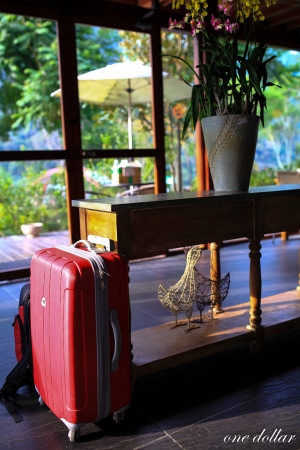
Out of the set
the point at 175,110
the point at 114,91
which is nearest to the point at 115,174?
the point at 114,91

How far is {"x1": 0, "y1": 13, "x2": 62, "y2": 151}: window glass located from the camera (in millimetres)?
7328

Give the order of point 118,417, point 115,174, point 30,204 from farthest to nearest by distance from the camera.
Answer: point 30,204 → point 115,174 → point 118,417

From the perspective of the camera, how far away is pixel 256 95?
2.01 m

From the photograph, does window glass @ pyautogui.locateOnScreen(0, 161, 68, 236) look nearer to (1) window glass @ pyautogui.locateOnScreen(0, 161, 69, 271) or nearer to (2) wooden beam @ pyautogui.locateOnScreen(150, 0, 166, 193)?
(1) window glass @ pyautogui.locateOnScreen(0, 161, 69, 271)

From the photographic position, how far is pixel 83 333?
143cm

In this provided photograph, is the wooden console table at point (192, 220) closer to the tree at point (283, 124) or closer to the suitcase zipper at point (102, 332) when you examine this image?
the suitcase zipper at point (102, 332)

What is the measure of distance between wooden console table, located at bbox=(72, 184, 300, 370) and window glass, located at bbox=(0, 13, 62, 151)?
5764 mm

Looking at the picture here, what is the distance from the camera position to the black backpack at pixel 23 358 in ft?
5.97

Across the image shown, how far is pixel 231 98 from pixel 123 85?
3624 millimetres

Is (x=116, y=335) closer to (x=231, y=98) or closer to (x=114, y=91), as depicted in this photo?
(x=231, y=98)

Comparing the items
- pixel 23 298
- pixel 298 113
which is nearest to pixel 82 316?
pixel 23 298

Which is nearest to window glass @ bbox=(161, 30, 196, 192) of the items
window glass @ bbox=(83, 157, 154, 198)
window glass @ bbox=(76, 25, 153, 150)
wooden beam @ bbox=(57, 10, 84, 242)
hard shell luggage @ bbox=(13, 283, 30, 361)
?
window glass @ bbox=(76, 25, 153, 150)

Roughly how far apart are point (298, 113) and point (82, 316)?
11597mm

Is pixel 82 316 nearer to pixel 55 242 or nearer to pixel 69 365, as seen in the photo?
pixel 69 365
